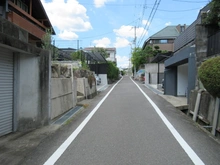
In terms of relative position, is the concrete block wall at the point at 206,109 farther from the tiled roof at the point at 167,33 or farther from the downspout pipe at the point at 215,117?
the tiled roof at the point at 167,33

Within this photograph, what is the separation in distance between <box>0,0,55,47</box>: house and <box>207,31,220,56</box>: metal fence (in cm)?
1306

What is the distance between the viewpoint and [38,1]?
2417 centimetres

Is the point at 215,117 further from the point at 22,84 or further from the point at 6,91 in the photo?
the point at 6,91

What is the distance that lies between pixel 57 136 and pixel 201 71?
17.4 ft

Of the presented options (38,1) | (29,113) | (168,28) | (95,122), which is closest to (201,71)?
(95,122)

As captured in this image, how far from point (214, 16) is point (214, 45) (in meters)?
1.76

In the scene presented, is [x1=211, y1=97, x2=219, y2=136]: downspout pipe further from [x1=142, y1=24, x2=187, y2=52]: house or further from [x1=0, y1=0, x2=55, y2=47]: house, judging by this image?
[x1=142, y1=24, x2=187, y2=52]: house

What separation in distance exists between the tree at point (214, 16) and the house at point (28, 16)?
499 inches

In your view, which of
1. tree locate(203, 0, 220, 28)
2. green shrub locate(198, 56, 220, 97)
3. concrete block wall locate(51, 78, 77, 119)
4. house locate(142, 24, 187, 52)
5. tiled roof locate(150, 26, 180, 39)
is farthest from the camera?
tiled roof locate(150, 26, 180, 39)

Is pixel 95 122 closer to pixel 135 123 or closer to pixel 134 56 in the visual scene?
pixel 135 123

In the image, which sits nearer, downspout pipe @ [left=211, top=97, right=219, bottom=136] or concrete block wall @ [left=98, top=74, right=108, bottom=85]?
downspout pipe @ [left=211, top=97, right=219, bottom=136]

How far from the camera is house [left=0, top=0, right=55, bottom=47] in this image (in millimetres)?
17875

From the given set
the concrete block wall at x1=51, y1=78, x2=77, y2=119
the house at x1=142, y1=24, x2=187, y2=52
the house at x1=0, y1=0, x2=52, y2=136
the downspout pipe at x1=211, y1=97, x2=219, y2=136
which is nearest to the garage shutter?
the house at x1=0, y1=0, x2=52, y2=136

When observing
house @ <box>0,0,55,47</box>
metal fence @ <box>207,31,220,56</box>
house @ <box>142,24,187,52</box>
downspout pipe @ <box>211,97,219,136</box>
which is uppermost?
house @ <box>142,24,187,52</box>
